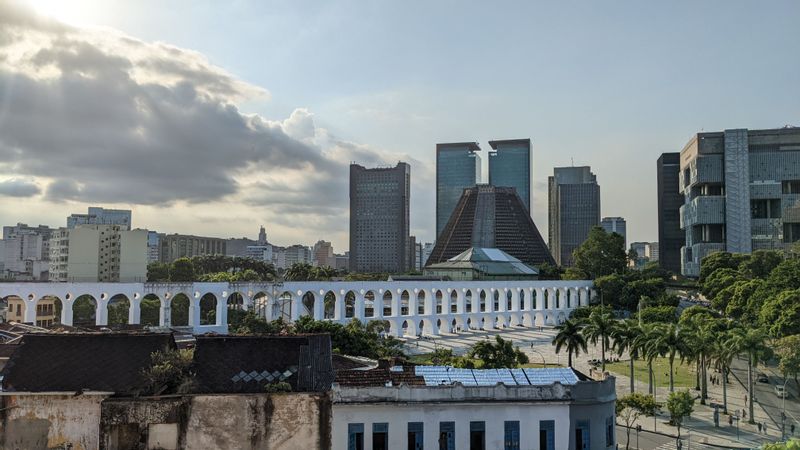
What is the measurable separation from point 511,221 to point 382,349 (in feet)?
482

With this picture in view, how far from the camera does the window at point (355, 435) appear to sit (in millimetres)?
23938

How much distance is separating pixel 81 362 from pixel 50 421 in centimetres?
228

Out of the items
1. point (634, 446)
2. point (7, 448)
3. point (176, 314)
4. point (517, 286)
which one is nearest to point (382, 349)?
point (634, 446)

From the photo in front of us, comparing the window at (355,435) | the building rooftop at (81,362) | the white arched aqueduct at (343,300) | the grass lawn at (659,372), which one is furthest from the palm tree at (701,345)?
the white arched aqueduct at (343,300)

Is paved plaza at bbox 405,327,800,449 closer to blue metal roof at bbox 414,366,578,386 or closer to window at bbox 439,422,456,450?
blue metal roof at bbox 414,366,578,386

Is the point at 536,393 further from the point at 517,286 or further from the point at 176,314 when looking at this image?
the point at 517,286

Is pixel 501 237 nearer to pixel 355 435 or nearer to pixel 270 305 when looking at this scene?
pixel 270 305

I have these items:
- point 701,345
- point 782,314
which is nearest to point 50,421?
point 701,345

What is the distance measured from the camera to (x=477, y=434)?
24.8m

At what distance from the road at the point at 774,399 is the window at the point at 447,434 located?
31.4 metres

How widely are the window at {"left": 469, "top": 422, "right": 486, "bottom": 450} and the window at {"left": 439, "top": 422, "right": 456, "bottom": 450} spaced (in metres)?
0.66

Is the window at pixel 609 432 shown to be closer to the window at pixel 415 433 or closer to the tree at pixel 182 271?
the window at pixel 415 433

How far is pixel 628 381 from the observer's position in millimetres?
62406

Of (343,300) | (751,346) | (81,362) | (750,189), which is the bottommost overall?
(751,346)
